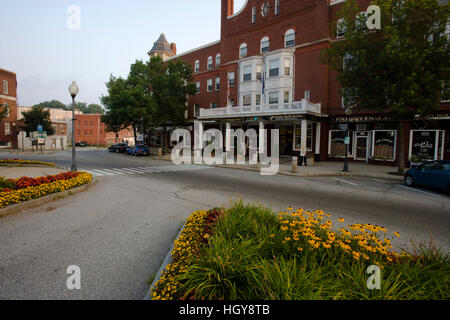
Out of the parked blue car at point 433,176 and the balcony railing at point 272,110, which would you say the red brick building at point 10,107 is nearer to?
the balcony railing at point 272,110

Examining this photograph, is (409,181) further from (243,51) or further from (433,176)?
(243,51)

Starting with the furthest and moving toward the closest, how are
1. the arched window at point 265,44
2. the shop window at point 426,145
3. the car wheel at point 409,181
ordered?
the arched window at point 265,44
the shop window at point 426,145
the car wheel at point 409,181

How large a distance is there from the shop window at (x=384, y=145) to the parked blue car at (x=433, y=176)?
398 inches

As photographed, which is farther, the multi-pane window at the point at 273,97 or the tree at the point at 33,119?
the tree at the point at 33,119

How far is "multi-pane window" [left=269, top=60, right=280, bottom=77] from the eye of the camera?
26.2 metres

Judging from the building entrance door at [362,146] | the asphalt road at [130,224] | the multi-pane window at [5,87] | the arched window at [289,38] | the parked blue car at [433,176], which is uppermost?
the arched window at [289,38]

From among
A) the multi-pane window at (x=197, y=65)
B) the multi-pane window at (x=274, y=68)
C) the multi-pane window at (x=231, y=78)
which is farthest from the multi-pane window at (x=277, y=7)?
the multi-pane window at (x=197, y=65)

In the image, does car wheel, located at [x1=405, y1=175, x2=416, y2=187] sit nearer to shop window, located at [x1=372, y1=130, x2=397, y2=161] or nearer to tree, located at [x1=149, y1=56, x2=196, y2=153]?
shop window, located at [x1=372, y1=130, x2=397, y2=161]

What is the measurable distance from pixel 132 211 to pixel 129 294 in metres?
4.29

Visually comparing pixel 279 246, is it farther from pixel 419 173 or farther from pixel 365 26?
pixel 365 26

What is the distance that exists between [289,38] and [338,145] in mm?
12892

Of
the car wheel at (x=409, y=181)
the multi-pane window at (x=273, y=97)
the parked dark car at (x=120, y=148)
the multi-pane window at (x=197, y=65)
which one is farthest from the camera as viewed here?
the parked dark car at (x=120, y=148)

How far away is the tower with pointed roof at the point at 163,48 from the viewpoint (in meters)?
46.5

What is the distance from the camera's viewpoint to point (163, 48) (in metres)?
46.7
